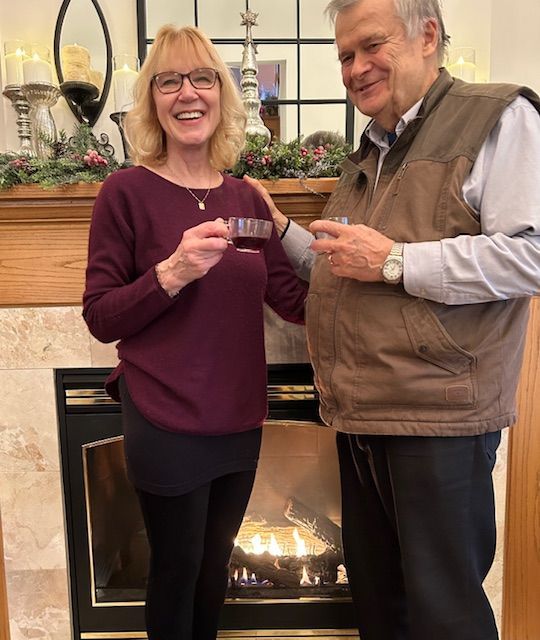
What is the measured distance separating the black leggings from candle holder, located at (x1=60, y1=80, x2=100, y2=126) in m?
1.34

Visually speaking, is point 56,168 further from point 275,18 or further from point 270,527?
point 270,527

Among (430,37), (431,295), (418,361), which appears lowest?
(418,361)

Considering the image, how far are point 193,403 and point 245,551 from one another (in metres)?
1.07

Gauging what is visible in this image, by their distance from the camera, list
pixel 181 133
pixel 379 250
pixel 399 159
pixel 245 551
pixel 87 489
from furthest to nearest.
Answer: pixel 245 551 → pixel 87 489 → pixel 181 133 → pixel 399 159 → pixel 379 250

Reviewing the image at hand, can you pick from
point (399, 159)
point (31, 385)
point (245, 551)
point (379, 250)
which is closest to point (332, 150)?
point (399, 159)

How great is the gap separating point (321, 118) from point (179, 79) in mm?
960

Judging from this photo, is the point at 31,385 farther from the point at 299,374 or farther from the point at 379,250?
the point at 379,250

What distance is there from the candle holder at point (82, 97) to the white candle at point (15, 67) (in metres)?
0.14

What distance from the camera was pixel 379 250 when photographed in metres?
0.93

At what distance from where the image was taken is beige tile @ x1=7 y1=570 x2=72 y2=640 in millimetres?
1659

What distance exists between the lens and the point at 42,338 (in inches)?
61.8

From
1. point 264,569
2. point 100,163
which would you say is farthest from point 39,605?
point 100,163

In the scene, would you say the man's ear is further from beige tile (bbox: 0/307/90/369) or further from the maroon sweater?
beige tile (bbox: 0/307/90/369)

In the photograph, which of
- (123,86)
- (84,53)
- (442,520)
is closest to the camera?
(442,520)
